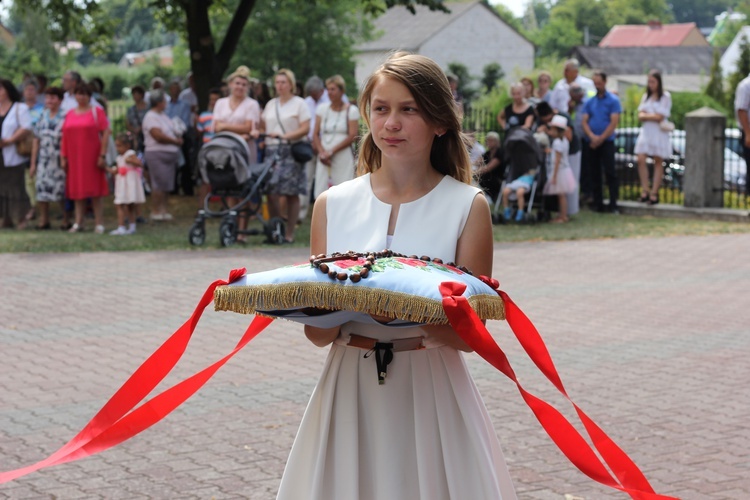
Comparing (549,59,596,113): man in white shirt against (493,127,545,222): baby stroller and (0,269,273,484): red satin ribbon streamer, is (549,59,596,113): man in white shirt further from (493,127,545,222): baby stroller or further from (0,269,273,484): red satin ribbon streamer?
(0,269,273,484): red satin ribbon streamer

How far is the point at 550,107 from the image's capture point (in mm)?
18125

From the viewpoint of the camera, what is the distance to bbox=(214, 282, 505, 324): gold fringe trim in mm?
3137

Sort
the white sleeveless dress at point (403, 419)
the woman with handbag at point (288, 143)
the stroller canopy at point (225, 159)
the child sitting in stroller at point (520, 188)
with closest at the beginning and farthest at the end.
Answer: the white sleeveless dress at point (403, 419)
the stroller canopy at point (225, 159)
the woman with handbag at point (288, 143)
the child sitting in stroller at point (520, 188)

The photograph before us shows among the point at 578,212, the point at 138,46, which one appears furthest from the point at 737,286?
the point at 138,46

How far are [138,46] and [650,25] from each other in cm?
7964

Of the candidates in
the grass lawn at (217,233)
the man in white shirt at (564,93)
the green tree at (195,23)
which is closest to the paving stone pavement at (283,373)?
the grass lawn at (217,233)

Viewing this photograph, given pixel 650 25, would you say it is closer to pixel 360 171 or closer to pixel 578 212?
pixel 578 212

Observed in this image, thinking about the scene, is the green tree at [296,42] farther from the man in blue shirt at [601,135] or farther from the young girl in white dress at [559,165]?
the young girl in white dress at [559,165]

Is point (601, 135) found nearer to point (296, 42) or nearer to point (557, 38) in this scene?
point (296, 42)

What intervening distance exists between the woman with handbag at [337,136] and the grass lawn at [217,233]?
100cm

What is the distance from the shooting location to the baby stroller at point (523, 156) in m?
17.2

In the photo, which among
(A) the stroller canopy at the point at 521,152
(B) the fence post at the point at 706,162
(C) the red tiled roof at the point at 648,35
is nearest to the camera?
(A) the stroller canopy at the point at 521,152

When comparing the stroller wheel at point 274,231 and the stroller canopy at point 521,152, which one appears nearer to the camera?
the stroller wheel at point 274,231

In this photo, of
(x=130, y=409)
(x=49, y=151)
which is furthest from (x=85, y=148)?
(x=130, y=409)
